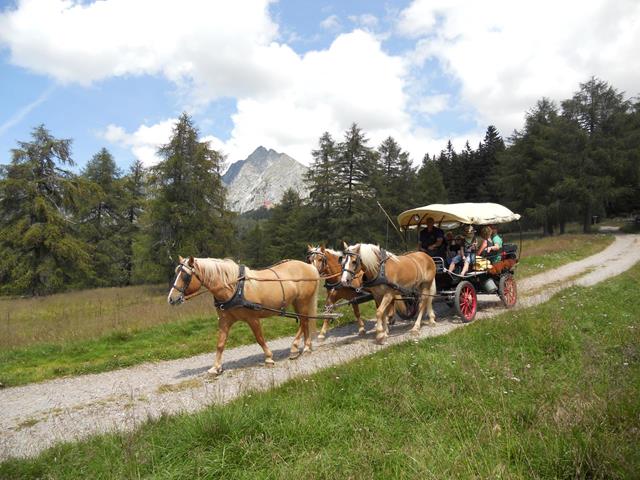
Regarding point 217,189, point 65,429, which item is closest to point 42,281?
point 217,189

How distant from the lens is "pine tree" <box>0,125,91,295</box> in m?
26.2

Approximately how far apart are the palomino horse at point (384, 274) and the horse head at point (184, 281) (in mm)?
2954

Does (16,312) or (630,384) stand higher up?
(630,384)

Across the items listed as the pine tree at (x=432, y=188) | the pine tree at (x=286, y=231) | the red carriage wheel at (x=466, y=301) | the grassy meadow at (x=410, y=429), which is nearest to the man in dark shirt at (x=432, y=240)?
the red carriage wheel at (x=466, y=301)

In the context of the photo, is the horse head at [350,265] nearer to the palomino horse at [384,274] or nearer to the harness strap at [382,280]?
the palomino horse at [384,274]

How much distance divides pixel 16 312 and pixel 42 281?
9.37 m

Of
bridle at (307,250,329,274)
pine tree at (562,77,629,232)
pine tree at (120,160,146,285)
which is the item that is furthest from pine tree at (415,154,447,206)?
bridle at (307,250,329,274)

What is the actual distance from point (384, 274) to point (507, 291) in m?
4.62

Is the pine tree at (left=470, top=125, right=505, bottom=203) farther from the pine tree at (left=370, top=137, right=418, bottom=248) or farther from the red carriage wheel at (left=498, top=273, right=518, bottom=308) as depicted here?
the red carriage wheel at (left=498, top=273, right=518, bottom=308)

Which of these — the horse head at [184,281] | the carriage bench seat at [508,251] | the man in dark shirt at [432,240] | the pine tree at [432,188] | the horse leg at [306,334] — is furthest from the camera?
the pine tree at [432,188]

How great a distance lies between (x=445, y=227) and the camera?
11711mm

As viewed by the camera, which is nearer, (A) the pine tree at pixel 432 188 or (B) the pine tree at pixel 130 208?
(B) the pine tree at pixel 130 208

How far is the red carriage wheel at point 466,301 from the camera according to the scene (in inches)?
381

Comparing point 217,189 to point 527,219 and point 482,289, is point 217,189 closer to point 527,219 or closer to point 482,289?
point 482,289
